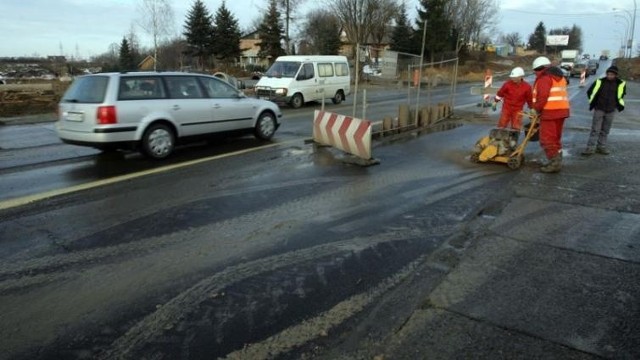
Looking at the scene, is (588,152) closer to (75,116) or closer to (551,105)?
(551,105)

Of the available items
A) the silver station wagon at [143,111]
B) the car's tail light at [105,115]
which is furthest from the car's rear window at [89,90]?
the car's tail light at [105,115]

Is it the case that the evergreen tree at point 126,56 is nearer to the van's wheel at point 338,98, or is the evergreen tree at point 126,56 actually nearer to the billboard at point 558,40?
the van's wheel at point 338,98

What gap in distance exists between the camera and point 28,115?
1781 centimetres

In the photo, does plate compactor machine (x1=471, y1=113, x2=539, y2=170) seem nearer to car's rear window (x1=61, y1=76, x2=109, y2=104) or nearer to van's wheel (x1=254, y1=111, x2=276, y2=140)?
van's wheel (x1=254, y1=111, x2=276, y2=140)

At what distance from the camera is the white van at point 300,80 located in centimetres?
1991

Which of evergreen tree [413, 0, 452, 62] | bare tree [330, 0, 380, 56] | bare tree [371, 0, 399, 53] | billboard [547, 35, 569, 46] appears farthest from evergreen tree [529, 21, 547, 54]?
bare tree [330, 0, 380, 56]

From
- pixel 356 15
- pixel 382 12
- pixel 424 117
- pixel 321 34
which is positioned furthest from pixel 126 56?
pixel 424 117

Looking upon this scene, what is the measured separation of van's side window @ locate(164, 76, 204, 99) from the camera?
955cm

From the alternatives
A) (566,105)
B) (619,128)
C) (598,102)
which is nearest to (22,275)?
(566,105)

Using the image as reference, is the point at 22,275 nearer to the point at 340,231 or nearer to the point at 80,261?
the point at 80,261

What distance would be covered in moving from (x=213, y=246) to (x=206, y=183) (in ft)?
8.69

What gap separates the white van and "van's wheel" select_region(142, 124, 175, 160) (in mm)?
10623

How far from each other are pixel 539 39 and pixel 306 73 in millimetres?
130125

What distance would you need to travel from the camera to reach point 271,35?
60.3 m
